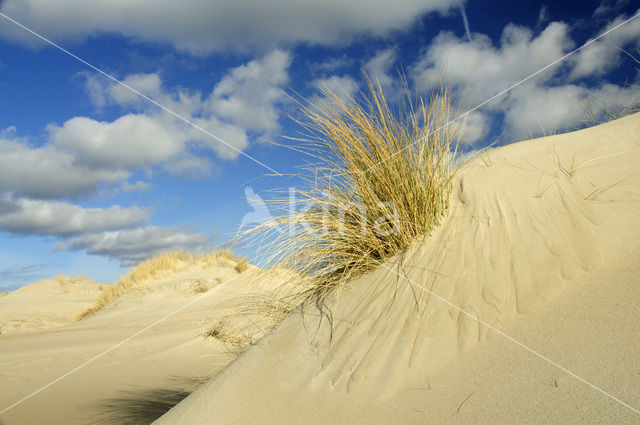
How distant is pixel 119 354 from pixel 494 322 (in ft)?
17.5

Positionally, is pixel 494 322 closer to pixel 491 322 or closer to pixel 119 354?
pixel 491 322

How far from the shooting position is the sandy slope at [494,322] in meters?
1.24

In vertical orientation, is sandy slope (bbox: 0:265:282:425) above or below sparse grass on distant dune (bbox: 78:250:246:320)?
below

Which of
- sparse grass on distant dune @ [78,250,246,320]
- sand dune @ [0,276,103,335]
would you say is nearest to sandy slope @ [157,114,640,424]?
sparse grass on distant dune @ [78,250,246,320]

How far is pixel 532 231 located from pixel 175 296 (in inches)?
365

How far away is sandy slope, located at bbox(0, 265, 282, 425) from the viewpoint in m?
3.33

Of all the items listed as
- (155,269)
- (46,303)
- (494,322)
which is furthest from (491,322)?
(46,303)

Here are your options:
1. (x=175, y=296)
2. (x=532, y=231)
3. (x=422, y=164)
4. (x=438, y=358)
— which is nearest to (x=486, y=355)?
(x=438, y=358)

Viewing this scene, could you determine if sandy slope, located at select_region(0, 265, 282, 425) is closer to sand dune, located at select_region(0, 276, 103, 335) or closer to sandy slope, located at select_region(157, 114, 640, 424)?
sand dune, located at select_region(0, 276, 103, 335)

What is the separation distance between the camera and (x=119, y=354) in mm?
5199

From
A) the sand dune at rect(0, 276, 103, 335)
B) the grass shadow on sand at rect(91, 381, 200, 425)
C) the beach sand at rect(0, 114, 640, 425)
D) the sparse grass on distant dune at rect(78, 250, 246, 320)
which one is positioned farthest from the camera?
the sparse grass on distant dune at rect(78, 250, 246, 320)

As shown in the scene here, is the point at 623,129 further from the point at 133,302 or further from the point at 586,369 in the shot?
the point at 133,302

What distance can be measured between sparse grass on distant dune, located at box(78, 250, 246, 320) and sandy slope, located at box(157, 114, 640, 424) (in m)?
8.18

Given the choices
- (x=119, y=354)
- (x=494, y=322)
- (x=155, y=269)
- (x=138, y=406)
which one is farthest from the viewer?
(x=155, y=269)
